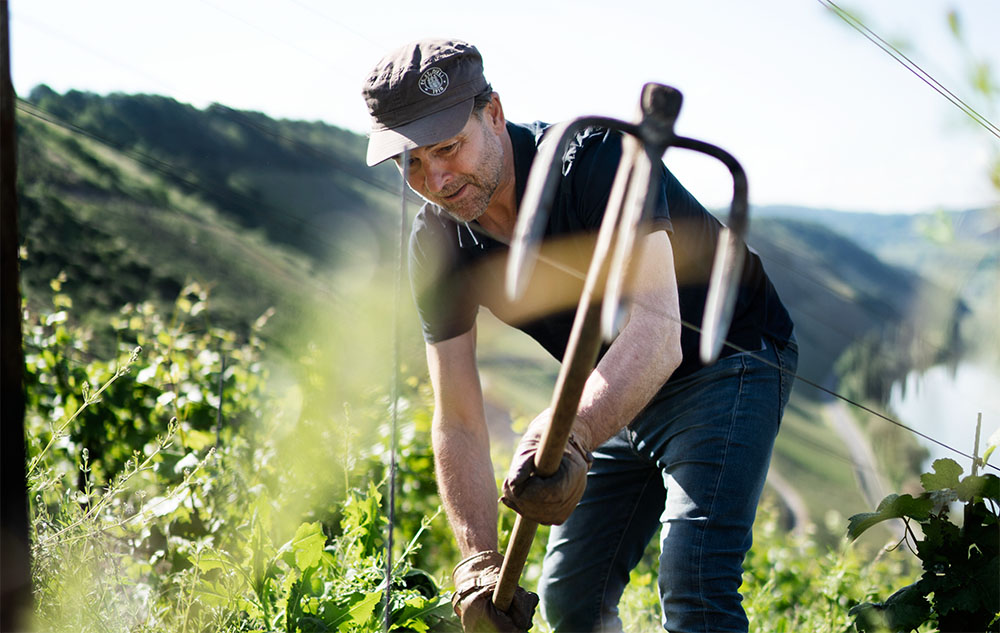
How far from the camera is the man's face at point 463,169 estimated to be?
2.26m

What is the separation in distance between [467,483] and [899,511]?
1.06m

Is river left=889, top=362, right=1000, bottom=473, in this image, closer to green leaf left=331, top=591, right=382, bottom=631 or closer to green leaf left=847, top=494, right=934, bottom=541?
green leaf left=847, top=494, right=934, bottom=541

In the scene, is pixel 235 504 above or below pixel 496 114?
below

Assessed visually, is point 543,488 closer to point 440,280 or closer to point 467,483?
point 467,483

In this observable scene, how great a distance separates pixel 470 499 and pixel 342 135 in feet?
20.1

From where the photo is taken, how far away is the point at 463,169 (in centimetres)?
227

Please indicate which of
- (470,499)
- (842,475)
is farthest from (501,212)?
(842,475)

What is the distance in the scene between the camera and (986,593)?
2.01 meters

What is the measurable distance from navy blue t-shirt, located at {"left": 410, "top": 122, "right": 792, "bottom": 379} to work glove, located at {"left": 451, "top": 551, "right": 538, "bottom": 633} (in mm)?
665

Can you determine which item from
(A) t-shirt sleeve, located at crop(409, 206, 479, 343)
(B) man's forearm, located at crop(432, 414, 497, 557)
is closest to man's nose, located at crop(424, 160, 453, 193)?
(A) t-shirt sleeve, located at crop(409, 206, 479, 343)

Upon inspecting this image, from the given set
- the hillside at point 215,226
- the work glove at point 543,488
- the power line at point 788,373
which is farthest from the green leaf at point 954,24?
the hillside at point 215,226

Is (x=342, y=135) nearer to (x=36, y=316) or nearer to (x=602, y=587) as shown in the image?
(x=36, y=316)

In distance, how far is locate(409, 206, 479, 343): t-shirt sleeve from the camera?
2.55 metres

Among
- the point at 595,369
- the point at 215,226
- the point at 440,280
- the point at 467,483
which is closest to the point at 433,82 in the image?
the point at 440,280
